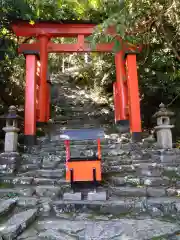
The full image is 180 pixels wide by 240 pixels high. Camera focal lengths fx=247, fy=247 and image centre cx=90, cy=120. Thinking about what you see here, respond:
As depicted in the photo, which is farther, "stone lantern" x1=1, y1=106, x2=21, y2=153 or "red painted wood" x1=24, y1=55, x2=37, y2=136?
"red painted wood" x1=24, y1=55, x2=37, y2=136

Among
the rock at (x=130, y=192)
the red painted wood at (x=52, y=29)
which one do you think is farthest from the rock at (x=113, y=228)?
the red painted wood at (x=52, y=29)

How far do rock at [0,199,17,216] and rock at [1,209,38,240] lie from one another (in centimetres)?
25

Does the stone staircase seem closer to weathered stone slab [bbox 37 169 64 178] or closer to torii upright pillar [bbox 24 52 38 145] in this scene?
weathered stone slab [bbox 37 169 64 178]

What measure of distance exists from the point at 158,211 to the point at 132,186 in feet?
3.00

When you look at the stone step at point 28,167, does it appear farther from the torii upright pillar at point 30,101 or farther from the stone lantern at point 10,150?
the torii upright pillar at point 30,101

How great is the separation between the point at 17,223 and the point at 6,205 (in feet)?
2.46

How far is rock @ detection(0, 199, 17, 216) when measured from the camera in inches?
149

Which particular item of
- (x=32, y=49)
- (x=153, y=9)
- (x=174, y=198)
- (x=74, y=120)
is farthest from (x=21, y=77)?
(x=174, y=198)

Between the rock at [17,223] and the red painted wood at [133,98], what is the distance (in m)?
3.91

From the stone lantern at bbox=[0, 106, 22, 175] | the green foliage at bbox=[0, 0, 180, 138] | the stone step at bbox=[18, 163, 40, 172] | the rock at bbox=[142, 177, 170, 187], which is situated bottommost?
the rock at bbox=[142, 177, 170, 187]

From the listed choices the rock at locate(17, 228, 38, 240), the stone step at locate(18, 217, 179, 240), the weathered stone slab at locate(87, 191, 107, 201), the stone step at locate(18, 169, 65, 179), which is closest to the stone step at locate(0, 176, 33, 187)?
the stone step at locate(18, 169, 65, 179)

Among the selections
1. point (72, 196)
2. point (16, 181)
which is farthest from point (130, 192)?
point (16, 181)

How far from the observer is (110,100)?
11219 mm

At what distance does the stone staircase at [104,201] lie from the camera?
3220 mm
